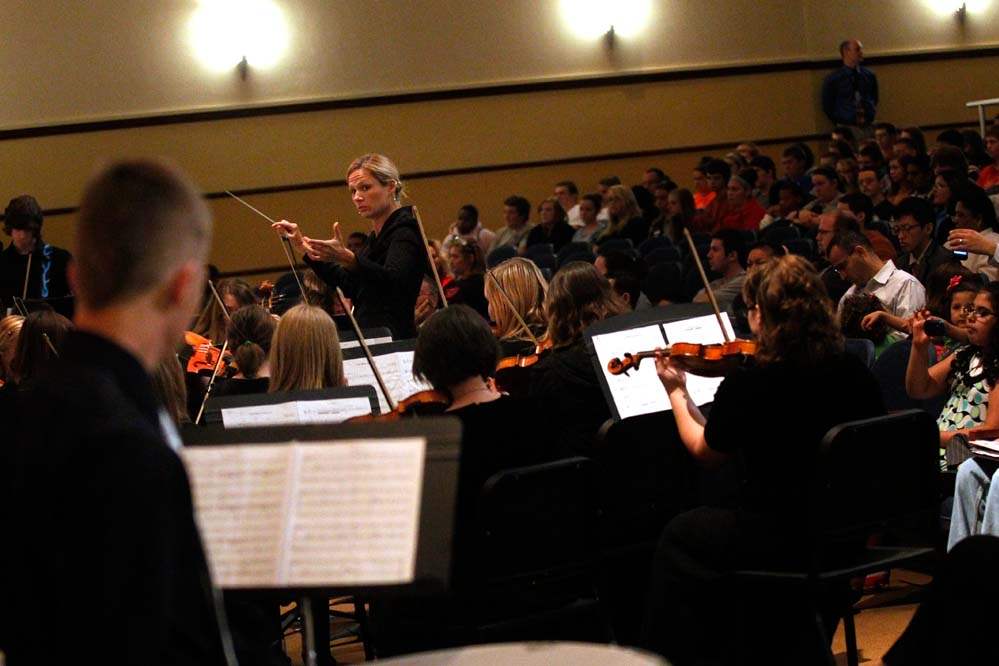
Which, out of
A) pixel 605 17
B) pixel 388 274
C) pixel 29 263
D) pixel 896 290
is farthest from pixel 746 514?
pixel 605 17

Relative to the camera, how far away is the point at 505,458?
124 inches

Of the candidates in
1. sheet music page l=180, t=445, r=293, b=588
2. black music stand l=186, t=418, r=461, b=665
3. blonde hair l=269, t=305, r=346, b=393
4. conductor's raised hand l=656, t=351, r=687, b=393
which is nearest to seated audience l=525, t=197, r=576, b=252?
blonde hair l=269, t=305, r=346, b=393

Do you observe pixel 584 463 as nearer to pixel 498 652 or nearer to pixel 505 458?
pixel 505 458

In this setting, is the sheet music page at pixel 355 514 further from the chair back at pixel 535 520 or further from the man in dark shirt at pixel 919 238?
the man in dark shirt at pixel 919 238

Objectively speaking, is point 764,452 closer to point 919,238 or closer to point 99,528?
point 99,528

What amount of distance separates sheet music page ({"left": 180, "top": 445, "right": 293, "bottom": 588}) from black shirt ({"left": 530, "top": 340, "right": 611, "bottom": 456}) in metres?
1.88

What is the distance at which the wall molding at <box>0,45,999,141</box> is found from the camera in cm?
940

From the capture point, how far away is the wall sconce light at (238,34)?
9594 millimetres

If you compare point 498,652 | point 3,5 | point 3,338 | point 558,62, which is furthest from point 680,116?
point 498,652

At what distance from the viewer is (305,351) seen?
3762 mm

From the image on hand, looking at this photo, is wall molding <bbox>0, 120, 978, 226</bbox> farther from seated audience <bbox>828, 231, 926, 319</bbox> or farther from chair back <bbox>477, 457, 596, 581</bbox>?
chair back <bbox>477, 457, 596, 581</bbox>

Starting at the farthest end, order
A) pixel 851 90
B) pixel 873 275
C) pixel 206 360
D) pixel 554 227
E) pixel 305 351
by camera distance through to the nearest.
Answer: pixel 851 90
pixel 554 227
pixel 873 275
pixel 206 360
pixel 305 351

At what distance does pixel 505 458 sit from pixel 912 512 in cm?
102

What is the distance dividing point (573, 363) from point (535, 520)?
816 mm
